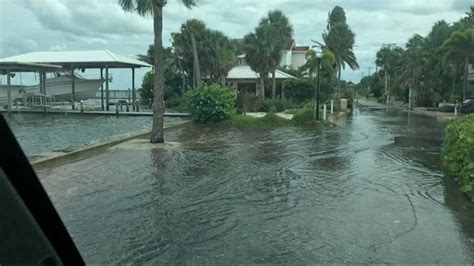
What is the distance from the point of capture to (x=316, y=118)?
26.5m

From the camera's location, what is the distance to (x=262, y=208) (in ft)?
25.0

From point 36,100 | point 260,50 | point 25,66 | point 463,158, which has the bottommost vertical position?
point 36,100

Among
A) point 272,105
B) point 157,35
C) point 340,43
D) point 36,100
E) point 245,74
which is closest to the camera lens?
point 157,35

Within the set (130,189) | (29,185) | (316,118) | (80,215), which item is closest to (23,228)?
(29,185)

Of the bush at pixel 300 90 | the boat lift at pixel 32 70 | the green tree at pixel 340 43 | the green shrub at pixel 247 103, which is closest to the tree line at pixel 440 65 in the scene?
the green tree at pixel 340 43

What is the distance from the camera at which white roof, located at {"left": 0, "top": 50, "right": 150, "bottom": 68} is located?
43.8 meters

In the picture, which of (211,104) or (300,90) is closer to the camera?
(211,104)

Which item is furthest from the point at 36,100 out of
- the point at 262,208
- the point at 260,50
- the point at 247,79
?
the point at 262,208

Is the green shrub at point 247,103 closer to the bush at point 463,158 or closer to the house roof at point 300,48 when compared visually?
the bush at point 463,158

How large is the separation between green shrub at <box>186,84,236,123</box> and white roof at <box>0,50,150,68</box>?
19.1 metres

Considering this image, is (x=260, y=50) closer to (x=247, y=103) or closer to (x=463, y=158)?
(x=247, y=103)

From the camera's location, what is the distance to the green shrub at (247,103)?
105ft

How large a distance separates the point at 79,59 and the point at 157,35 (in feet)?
102

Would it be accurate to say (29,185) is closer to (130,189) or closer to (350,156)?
(130,189)
